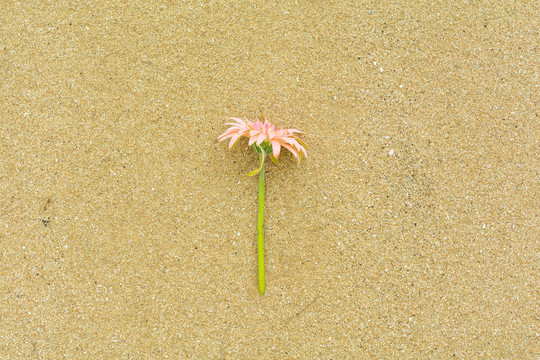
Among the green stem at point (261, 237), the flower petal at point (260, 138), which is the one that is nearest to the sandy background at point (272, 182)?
the green stem at point (261, 237)

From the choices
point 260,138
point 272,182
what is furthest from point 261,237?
point 260,138

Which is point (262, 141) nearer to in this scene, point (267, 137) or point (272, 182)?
point (267, 137)

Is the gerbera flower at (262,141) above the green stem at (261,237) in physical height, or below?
above

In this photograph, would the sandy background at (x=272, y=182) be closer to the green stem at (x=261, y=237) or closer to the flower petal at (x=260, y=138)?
the green stem at (x=261, y=237)

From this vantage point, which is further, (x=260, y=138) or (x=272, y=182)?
(x=272, y=182)

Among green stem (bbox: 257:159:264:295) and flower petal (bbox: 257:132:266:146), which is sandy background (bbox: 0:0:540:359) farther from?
flower petal (bbox: 257:132:266:146)
